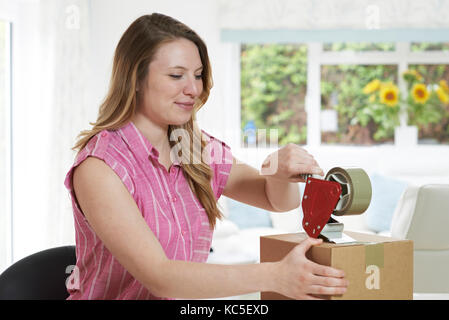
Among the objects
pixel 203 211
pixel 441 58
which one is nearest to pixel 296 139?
pixel 441 58

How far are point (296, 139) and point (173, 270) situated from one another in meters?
4.47

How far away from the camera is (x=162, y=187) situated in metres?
1.27

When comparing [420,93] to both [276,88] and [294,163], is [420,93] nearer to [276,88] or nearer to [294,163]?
[276,88]

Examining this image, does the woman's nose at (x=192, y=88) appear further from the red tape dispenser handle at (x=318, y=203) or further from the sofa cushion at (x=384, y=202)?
the sofa cushion at (x=384, y=202)

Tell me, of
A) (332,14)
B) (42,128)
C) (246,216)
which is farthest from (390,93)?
(42,128)

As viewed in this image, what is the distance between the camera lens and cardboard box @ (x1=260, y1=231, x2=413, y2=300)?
3.19 feet

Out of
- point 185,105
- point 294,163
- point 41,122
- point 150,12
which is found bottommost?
point 294,163

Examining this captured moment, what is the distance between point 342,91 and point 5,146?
126 inches

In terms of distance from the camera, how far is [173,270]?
3.30ft

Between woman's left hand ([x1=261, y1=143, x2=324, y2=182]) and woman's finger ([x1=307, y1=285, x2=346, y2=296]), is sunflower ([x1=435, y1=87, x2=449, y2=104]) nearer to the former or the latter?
woman's left hand ([x1=261, y1=143, x2=324, y2=182])

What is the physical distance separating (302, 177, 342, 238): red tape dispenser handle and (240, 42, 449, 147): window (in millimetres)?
4184

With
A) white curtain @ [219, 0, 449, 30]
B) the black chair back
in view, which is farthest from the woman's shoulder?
white curtain @ [219, 0, 449, 30]
